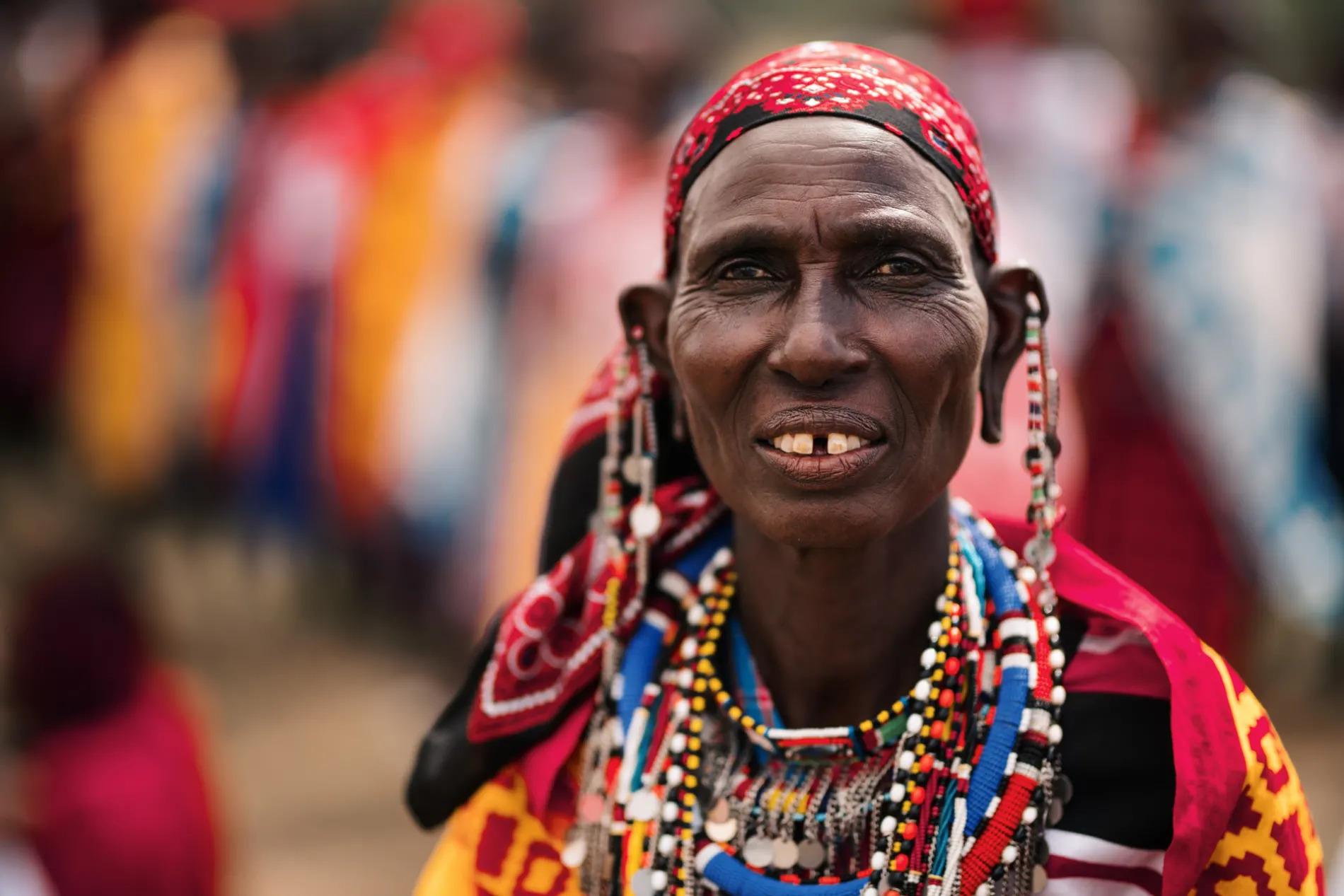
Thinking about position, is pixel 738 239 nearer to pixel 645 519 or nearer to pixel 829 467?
pixel 829 467

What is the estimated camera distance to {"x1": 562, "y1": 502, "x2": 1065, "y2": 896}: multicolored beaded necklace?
187cm

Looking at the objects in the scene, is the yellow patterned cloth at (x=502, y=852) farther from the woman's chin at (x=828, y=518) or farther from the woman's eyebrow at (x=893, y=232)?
the woman's eyebrow at (x=893, y=232)

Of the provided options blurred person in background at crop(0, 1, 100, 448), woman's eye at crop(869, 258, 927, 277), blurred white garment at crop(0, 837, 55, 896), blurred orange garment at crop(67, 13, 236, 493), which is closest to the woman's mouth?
woman's eye at crop(869, 258, 927, 277)

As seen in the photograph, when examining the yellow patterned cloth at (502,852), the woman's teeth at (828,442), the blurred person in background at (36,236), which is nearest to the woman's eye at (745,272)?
the woman's teeth at (828,442)

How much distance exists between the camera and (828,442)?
181 cm

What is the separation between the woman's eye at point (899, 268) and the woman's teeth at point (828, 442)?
→ 211 millimetres

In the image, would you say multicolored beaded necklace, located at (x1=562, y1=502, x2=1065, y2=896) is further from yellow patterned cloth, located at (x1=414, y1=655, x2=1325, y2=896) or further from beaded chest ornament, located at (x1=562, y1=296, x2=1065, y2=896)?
yellow patterned cloth, located at (x1=414, y1=655, x2=1325, y2=896)

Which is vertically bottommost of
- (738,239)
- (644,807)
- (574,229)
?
(644,807)

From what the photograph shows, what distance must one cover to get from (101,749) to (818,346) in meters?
2.91

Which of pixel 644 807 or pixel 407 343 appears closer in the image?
pixel 644 807

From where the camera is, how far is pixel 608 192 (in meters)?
5.61

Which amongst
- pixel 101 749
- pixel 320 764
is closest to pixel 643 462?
pixel 101 749

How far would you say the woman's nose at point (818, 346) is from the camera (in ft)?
5.83

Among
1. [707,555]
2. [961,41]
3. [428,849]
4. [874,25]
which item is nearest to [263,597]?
[428,849]
